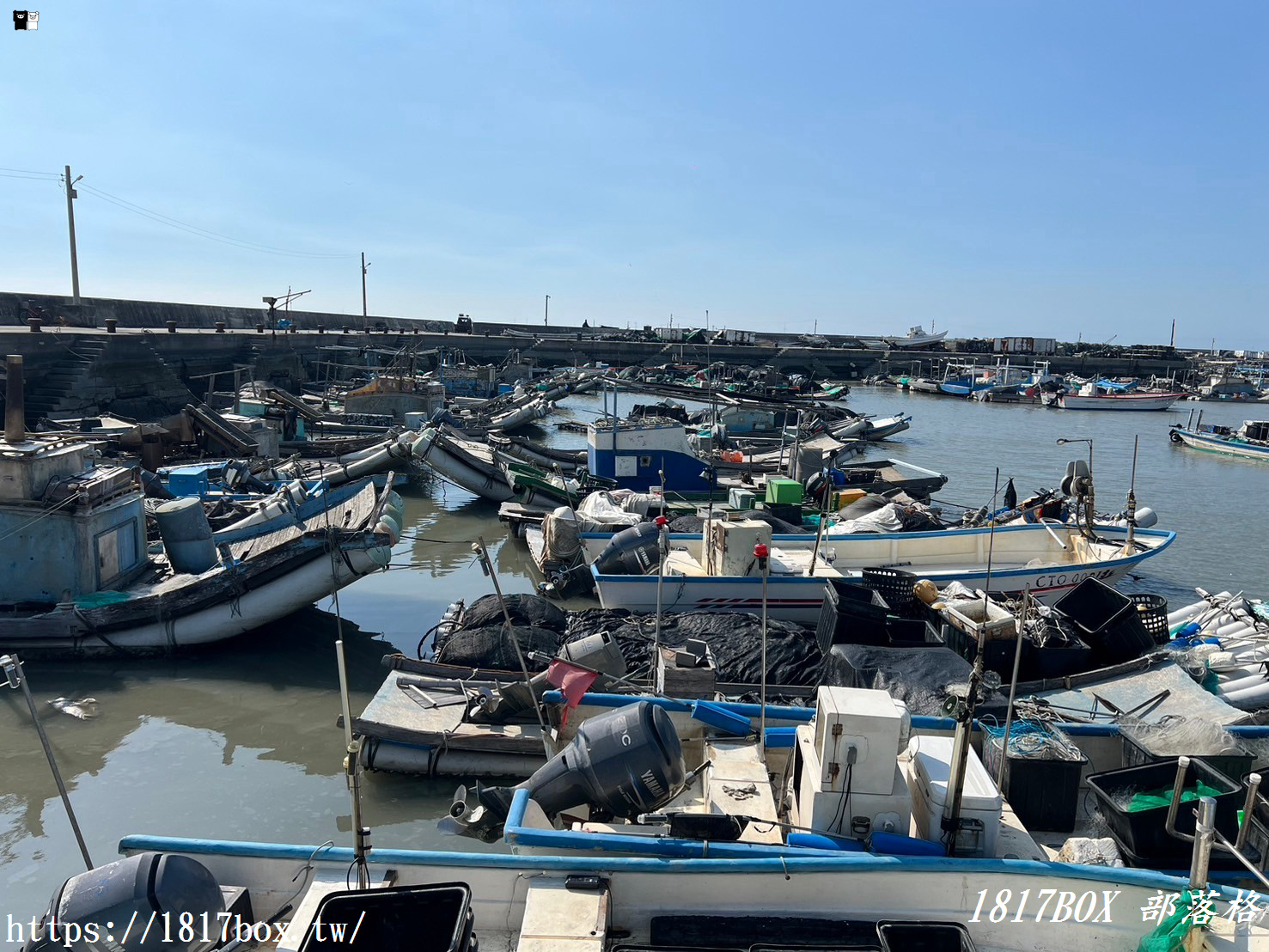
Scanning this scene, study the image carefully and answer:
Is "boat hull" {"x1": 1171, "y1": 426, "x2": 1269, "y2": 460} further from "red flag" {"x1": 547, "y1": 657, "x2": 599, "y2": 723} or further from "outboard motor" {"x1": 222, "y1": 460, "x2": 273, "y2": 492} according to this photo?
"outboard motor" {"x1": 222, "y1": 460, "x2": 273, "y2": 492}

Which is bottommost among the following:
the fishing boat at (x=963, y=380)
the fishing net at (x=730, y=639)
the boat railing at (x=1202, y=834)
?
the fishing net at (x=730, y=639)

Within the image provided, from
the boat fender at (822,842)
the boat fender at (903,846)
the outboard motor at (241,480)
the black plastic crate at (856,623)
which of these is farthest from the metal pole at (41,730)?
the outboard motor at (241,480)

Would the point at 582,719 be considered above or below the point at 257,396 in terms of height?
below

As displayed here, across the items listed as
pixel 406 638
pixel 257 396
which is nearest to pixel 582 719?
pixel 406 638

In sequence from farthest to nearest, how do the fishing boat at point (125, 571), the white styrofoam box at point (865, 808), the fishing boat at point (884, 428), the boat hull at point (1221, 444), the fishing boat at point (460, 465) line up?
the fishing boat at point (884, 428) < the boat hull at point (1221, 444) < the fishing boat at point (460, 465) < the fishing boat at point (125, 571) < the white styrofoam box at point (865, 808)

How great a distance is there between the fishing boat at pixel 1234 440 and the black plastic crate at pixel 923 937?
41147 mm

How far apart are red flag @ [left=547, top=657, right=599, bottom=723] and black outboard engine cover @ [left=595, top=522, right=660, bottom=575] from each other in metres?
5.52

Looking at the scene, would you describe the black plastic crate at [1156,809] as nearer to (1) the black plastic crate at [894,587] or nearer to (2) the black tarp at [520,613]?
(1) the black plastic crate at [894,587]

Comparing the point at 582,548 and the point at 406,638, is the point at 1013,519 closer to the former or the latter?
the point at 582,548

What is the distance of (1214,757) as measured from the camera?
7.03 metres

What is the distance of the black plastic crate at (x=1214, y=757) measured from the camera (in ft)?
23.0

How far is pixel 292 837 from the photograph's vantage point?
8.01 m

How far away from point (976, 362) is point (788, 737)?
81.4 m

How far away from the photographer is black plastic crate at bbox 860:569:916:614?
11617 mm
